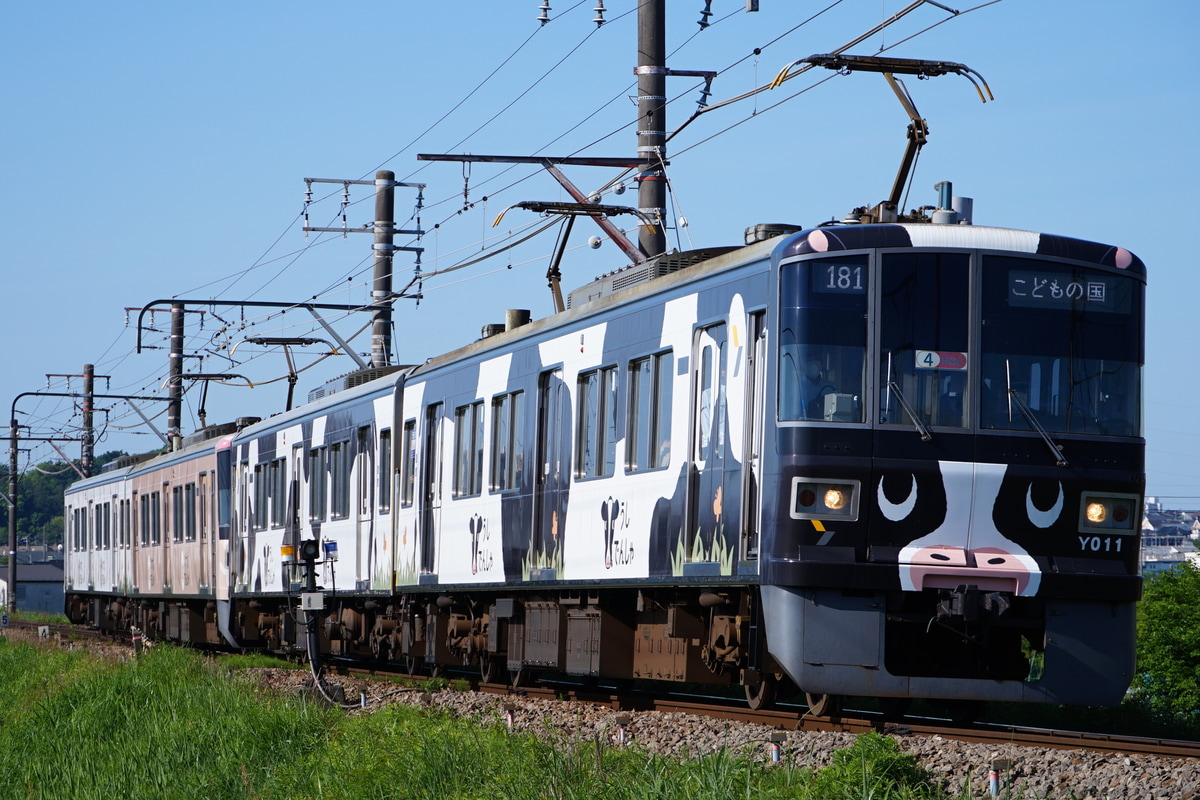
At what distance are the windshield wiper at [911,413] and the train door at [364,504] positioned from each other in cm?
967

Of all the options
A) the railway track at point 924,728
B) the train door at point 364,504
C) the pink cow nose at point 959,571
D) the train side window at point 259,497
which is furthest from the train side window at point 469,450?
the train side window at point 259,497

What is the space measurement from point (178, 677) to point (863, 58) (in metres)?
9.37

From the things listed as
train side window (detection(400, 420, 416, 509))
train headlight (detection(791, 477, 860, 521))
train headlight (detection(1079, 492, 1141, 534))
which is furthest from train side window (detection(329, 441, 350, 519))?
train headlight (detection(1079, 492, 1141, 534))

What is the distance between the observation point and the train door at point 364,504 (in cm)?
1870

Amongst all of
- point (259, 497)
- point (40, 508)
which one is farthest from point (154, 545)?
point (40, 508)

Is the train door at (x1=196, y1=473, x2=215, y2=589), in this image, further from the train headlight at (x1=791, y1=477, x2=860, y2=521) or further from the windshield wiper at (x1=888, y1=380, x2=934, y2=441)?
the windshield wiper at (x1=888, y1=380, x2=934, y2=441)

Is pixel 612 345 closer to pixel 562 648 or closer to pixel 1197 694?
pixel 562 648

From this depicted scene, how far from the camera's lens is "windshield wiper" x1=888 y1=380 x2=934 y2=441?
9820 mm

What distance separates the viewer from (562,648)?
13.5 m

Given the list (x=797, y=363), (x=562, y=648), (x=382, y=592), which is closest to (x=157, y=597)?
(x=382, y=592)

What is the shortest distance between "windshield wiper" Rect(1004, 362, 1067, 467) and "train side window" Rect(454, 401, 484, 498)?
631cm

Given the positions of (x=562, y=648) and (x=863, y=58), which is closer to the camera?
(x=863, y=58)

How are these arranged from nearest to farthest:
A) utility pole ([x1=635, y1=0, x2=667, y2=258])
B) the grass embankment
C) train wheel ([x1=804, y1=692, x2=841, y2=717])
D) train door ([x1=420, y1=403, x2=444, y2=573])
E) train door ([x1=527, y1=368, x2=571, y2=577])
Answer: the grass embankment
train wheel ([x1=804, y1=692, x2=841, y2=717])
train door ([x1=527, y1=368, x2=571, y2=577])
utility pole ([x1=635, y1=0, x2=667, y2=258])
train door ([x1=420, y1=403, x2=444, y2=573])

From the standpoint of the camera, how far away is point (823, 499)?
9.78 m
